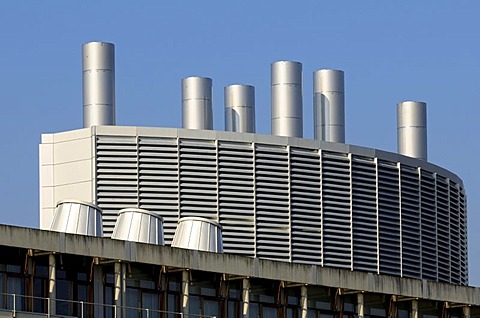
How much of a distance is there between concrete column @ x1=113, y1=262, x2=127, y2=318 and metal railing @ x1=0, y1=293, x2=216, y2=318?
3.4 inches

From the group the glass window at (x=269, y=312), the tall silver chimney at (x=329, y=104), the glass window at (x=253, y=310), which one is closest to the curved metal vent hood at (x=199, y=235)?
the glass window at (x=269, y=312)

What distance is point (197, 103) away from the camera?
112438 mm

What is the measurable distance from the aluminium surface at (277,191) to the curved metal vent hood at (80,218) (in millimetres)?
41075

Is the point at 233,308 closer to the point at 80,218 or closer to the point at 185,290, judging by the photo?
the point at 185,290

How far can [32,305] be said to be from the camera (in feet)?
156

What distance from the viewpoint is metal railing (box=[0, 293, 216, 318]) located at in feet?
154

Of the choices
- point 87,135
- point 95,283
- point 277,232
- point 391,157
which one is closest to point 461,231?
point 391,157

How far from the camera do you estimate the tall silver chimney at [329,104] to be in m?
116

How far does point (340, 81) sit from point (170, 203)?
20198mm

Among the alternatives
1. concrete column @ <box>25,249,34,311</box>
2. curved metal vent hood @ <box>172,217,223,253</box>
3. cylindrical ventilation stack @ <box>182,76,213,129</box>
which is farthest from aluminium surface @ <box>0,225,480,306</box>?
cylindrical ventilation stack @ <box>182,76,213,129</box>

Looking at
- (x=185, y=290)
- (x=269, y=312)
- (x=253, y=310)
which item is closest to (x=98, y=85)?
(x=269, y=312)

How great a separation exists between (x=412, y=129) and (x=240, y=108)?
13.7m

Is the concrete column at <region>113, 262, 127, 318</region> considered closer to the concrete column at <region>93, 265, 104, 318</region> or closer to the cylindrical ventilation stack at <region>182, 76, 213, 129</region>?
the concrete column at <region>93, 265, 104, 318</region>

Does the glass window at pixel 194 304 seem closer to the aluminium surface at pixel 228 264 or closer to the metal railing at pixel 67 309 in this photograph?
the metal railing at pixel 67 309
